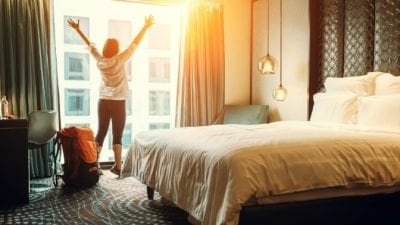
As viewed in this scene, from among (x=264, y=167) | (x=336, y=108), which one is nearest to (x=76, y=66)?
(x=336, y=108)

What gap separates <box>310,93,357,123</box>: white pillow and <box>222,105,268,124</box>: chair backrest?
117 centimetres

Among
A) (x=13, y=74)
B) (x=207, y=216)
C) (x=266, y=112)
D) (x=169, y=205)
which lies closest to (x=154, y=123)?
(x=266, y=112)

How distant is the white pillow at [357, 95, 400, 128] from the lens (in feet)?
9.25

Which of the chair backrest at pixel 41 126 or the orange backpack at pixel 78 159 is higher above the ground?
the chair backrest at pixel 41 126

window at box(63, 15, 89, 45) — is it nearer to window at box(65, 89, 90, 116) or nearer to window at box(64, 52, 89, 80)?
window at box(64, 52, 89, 80)

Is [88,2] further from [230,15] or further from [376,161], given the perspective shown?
[376,161]

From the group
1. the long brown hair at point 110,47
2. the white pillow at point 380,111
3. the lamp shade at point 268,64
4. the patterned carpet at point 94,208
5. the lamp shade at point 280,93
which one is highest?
the long brown hair at point 110,47

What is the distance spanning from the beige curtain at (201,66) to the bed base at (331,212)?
303 cm

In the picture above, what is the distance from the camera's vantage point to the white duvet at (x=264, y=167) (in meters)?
1.93

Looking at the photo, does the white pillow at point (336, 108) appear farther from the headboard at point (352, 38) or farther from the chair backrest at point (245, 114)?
the chair backrest at point (245, 114)

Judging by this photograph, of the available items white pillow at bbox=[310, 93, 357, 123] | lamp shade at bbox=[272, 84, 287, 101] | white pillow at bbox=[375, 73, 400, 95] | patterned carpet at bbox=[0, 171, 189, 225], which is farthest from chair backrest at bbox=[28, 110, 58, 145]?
white pillow at bbox=[375, 73, 400, 95]

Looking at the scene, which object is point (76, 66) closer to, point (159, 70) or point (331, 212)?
point (159, 70)

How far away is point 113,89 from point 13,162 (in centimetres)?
139

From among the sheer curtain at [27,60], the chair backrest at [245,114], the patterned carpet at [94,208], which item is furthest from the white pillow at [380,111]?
the sheer curtain at [27,60]
